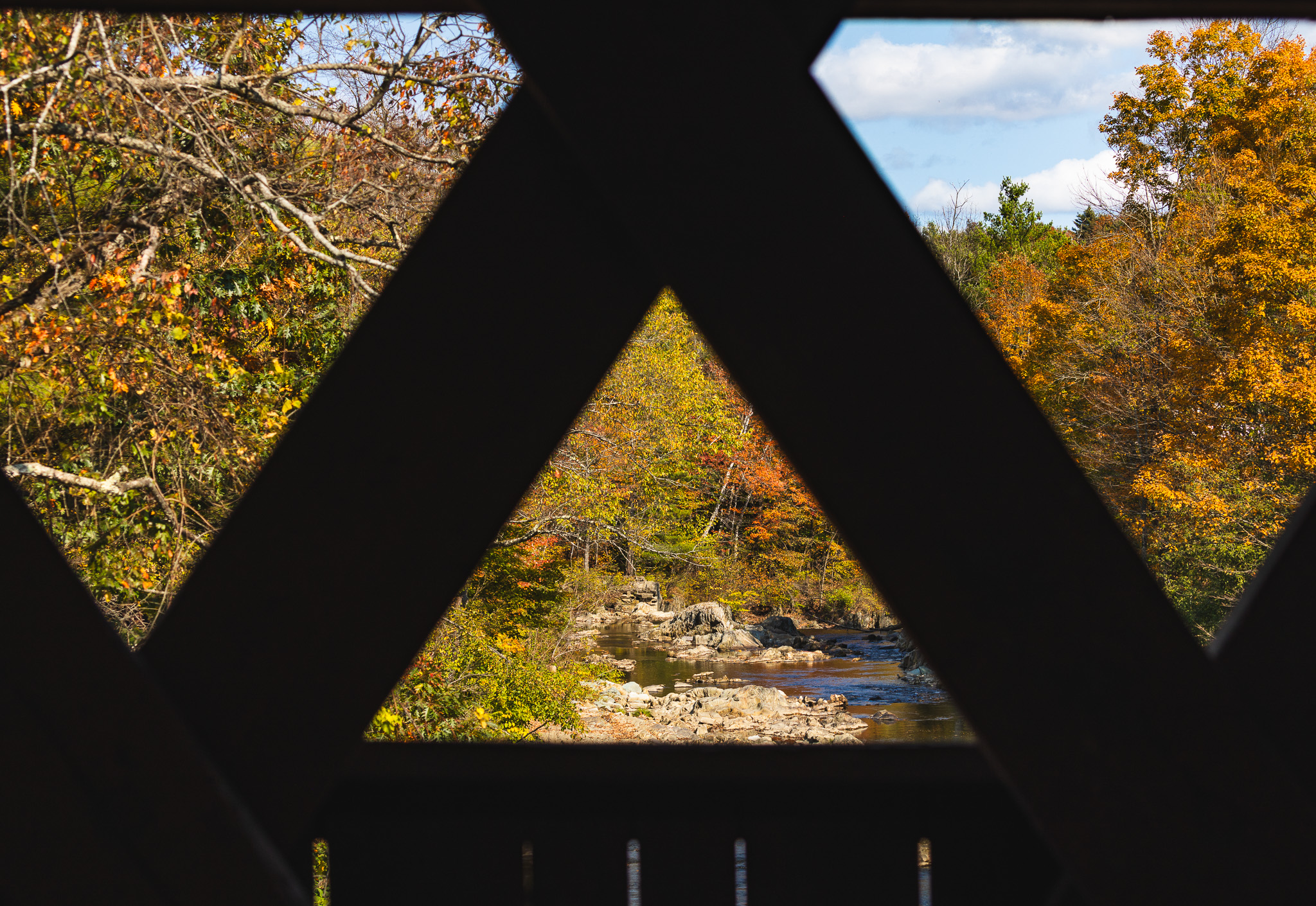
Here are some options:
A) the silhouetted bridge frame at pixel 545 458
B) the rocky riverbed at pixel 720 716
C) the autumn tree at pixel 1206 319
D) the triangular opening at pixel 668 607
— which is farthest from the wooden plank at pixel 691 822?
the autumn tree at pixel 1206 319

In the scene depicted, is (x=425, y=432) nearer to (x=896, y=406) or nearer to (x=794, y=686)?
(x=896, y=406)

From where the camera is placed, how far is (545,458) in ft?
2.43

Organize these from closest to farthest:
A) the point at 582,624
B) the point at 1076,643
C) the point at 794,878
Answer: the point at 1076,643 → the point at 794,878 → the point at 582,624

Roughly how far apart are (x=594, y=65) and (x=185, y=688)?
0.62 metres

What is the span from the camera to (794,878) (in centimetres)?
98

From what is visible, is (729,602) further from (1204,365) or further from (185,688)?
(185,688)

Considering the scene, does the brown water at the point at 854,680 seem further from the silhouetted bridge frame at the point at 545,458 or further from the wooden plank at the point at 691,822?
the silhouetted bridge frame at the point at 545,458

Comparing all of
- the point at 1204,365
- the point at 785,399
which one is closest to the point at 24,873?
the point at 785,399

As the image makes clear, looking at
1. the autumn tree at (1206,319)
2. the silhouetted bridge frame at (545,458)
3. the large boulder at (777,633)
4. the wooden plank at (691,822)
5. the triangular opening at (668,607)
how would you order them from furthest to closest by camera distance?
the large boulder at (777,633), the autumn tree at (1206,319), the triangular opening at (668,607), the wooden plank at (691,822), the silhouetted bridge frame at (545,458)

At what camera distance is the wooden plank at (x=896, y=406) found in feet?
2.21

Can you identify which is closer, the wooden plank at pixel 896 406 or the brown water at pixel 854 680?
the wooden plank at pixel 896 406

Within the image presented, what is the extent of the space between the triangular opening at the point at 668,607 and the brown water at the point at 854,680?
2.9 inches

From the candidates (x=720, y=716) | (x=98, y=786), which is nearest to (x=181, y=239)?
(x=98, y=786)

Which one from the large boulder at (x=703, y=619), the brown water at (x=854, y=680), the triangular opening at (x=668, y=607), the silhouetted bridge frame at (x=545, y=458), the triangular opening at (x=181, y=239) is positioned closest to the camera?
the silhouetted bridge frame at (x=545, y=458)
